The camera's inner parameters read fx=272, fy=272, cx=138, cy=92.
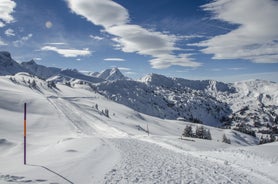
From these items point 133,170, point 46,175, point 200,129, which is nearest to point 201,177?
point 133,170

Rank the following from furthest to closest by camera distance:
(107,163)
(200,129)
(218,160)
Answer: (200,129) < (218,160) < (107,163)

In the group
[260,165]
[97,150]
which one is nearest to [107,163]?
[97,150]

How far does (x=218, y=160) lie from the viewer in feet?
68.6

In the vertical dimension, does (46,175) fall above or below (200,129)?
above

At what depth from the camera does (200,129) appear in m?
91.6

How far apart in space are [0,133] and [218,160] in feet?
92.9

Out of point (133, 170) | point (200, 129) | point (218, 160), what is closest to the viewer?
point (133, 170)

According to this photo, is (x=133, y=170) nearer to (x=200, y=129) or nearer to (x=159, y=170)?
(x=159, y=170)

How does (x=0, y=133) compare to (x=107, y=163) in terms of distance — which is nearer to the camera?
(x=107, y=163)

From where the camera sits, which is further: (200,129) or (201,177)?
(200,129)

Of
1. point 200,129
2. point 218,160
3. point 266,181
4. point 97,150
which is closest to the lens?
point 266,181

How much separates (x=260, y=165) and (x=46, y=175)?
1386 cm

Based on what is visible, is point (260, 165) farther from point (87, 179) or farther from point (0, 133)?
point (0, 133)

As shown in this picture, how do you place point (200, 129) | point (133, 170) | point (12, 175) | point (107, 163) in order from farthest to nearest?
point (200, 129)
point (107, 163)
point (133, 170)
point (12, 175)
